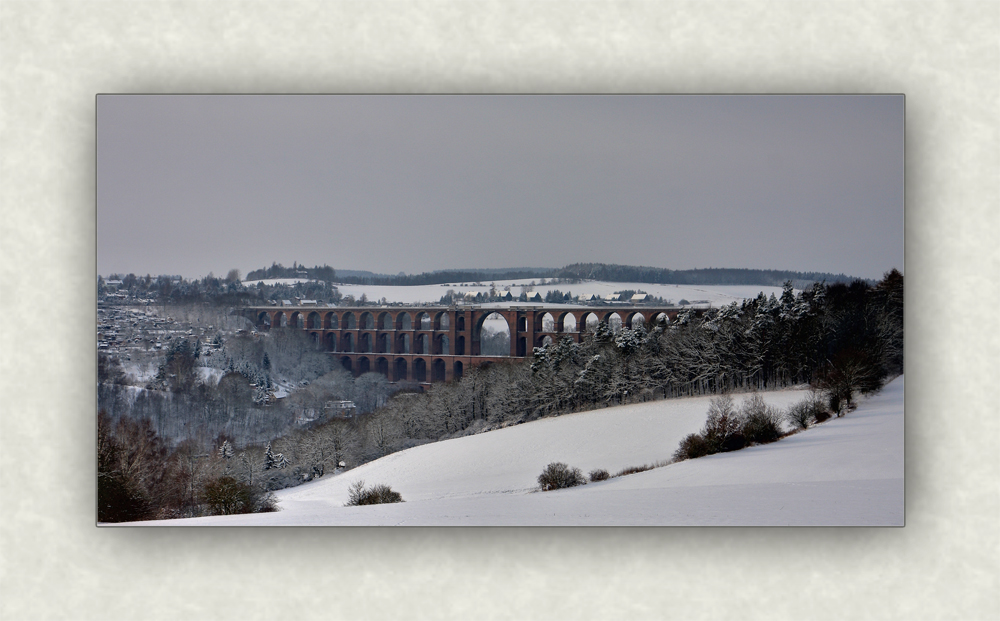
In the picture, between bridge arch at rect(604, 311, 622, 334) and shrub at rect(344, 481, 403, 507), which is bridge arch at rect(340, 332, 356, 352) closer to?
shrub at rect(344, 481, 403, 507)

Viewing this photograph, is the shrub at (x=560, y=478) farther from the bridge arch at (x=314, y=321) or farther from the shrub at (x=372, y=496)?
the bridge arch at (x=314, y=321)

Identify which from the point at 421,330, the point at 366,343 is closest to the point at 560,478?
the point at 421,330

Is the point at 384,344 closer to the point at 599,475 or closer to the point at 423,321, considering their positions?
the point at 423,321

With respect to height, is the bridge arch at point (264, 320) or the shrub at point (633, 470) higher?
the bridge arch at point (264, 320)

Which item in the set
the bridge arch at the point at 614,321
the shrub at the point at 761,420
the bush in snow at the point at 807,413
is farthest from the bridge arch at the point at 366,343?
the bush in snow at the point at 807,413

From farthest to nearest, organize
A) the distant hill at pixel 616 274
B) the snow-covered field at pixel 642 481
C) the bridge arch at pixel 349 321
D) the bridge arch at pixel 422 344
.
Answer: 1. the bridge arch at pixel 422 344
2. the bridge arch at pixel 349 321
3. the distant hill at pixel 616 274
4. the snow-covered field at pixel 642 481
